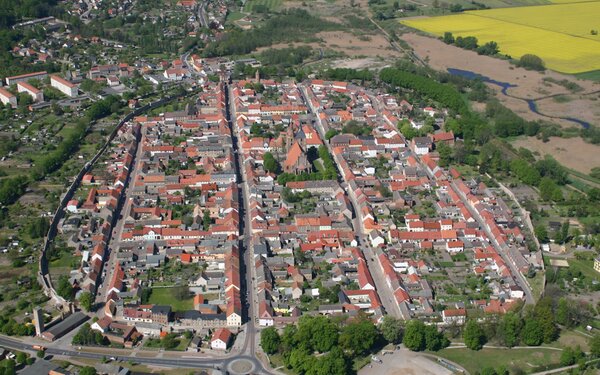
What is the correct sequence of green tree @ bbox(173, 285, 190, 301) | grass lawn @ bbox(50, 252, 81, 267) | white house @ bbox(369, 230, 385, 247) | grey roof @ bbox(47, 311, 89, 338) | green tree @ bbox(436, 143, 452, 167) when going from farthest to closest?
green tree @ bbox(436, 143, 452, 167)
white house @ bbox(369, 230, 385, 247)
grass lawn @ bbox(50, 252, 81, 267)
green tree @ bbox(173, 285, 190, 301)
grey roof @ bbox(47, 311, 89, 338)

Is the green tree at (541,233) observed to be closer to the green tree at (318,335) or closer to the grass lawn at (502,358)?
the grass lawn at (502,358)

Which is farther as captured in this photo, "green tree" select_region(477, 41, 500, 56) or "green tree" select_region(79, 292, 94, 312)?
"green tree" select_region(477, 41, 500, 56)

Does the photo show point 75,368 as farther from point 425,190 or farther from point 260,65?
point 260,65

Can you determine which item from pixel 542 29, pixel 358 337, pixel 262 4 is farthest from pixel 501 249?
pixel 262 4

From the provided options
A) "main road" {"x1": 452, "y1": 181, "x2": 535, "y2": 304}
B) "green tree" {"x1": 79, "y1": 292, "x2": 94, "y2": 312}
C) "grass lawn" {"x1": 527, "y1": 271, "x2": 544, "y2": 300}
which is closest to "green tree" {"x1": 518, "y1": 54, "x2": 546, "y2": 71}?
"main road" {"x1": 452, "y1": 181, "x2": 535, "y2": 304}

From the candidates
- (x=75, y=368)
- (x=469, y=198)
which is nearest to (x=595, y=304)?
(x=469, y=198)

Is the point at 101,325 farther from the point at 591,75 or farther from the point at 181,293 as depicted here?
the point at 591,75

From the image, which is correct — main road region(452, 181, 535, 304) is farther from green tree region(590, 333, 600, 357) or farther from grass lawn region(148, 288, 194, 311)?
grass lawn region(148, 288, 194, 311)
